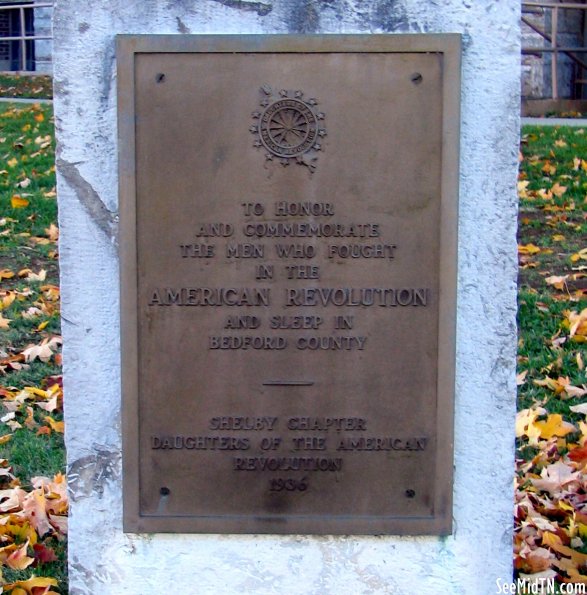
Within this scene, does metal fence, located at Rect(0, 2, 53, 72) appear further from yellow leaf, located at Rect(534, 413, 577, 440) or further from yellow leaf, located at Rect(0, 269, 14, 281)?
yellow leaf, located at Rect(534, 413, 577, 440)

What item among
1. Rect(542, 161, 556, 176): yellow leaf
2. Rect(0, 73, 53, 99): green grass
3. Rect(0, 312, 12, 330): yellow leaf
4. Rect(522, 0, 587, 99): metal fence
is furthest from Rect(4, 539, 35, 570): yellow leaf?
Rect(0, 73, 53, 99): green grass

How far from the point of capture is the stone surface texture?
284 centimetres

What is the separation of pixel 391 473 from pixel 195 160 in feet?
3.47

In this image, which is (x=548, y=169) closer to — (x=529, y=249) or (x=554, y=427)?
(x=529, y=249)

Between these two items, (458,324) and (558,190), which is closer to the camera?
(458,324)

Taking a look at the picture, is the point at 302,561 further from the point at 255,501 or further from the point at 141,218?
the point at 141,218

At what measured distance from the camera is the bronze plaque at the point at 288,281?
9.25ft

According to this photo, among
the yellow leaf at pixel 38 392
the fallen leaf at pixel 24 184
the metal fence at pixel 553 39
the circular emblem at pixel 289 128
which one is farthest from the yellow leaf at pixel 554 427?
the metal fence at pixel 553 39

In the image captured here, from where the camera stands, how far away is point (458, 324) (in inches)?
114

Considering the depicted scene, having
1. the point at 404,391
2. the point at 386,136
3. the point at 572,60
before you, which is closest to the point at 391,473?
the point at 404,391

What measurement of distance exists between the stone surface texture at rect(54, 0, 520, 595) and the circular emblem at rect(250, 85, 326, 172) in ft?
0.67

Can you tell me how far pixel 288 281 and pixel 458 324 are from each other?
1.66 feet

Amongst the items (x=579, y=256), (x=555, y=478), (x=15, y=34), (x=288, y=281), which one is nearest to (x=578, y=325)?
(x=579, y=256)

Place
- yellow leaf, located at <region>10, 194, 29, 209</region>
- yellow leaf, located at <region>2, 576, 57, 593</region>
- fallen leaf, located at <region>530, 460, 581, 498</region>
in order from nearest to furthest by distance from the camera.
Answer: yellow leaf, located at <region>2, 576, 57, 593</region> < fallen leaf, located at <region>530, 460, 581, 498</region> < yellow leaf, located at <region>10, 194, 29, 209</region>
